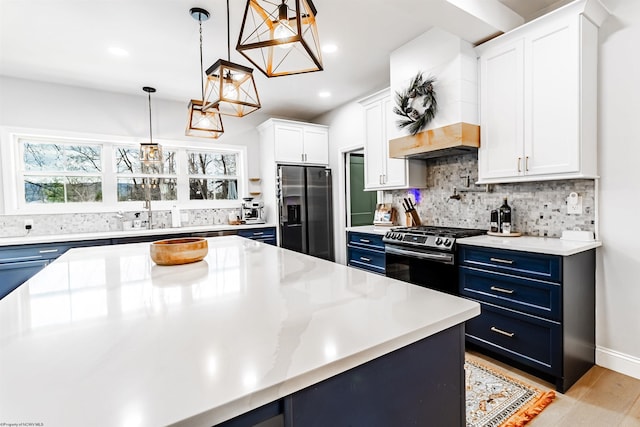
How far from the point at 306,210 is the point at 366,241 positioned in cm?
153

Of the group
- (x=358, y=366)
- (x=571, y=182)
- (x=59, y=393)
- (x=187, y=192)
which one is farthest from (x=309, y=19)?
(x=187, y=192)

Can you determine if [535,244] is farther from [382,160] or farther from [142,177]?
[142,177]

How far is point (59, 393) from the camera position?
0.55 m

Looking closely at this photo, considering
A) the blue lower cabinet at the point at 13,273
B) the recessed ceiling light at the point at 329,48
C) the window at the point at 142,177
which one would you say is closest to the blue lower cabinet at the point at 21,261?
the blue lower cabinet at the point at 13,273

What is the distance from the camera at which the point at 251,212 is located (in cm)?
482

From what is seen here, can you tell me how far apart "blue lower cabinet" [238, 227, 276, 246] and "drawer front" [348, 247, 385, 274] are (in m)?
1.39

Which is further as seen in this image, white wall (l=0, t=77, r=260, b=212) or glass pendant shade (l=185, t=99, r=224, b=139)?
white wall (l=0, t=77, r=260, b=212)

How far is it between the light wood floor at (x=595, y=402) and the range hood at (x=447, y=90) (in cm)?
187

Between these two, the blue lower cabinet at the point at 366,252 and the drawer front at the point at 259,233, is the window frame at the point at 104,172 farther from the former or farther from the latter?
the blue lower cabinet at the point at 366,252

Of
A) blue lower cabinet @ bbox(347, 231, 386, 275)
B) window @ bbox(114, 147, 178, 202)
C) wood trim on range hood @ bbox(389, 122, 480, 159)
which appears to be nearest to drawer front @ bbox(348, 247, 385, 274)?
blue lower cabinet @ bbox(347, 231, 386, 275)

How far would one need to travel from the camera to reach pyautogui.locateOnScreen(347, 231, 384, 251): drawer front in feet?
11.0

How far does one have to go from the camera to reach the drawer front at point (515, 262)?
2.00 m

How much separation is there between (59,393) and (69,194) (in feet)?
14.7

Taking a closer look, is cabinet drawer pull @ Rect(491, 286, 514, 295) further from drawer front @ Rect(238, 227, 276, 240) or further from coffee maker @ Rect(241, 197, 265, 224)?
coffee maker @ Rect(241, 197, 265, 224)
